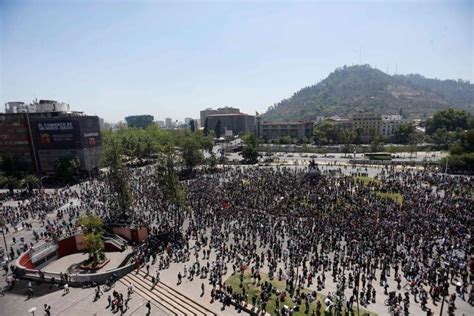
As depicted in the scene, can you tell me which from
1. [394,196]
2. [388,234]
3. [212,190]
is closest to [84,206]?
[212,190]

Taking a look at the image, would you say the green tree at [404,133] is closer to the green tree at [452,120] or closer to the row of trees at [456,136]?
the row of trees at [456,136]

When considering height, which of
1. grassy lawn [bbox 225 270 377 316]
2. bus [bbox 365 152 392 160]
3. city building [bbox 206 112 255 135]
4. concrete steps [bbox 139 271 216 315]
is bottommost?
concrete steps [bbox 139 271 216 315]

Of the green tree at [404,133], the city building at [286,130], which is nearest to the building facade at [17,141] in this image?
the city building at [286,130]

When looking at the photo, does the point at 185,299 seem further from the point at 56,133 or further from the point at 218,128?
the point at 218,128

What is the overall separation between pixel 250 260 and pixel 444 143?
95.2 m

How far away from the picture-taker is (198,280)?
2353cm

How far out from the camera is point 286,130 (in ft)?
424

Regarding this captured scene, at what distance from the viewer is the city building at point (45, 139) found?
6156 centimetres

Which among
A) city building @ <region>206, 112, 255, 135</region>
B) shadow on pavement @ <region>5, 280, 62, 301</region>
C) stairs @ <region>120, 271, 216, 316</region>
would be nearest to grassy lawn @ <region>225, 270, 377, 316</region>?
stairs @ <region>120, 271, 216, 316</region>

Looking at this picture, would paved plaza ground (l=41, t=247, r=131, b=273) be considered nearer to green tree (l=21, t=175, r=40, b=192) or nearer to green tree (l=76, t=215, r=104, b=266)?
green tree (l=76, t=215, r=104, b=266)

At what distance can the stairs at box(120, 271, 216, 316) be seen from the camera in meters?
20.2

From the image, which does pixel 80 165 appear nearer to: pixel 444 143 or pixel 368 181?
pixel 368 181

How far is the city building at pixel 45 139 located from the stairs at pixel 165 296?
46.2 meters

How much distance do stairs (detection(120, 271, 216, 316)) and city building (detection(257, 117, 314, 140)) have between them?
107m
